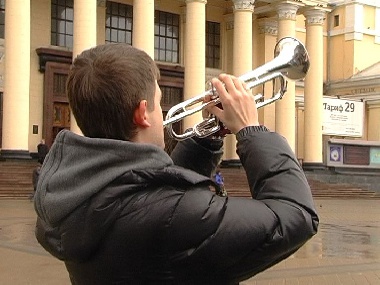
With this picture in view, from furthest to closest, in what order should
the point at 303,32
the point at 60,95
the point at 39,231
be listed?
the point at 303,32 → the point at 60,95 → the point at 39,231

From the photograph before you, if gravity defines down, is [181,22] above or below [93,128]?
above

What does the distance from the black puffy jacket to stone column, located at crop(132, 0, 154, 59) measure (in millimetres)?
29158

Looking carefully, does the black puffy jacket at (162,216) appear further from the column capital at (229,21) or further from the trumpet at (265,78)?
the column capital at (229,21)

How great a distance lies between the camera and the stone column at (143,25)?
30.8 metres

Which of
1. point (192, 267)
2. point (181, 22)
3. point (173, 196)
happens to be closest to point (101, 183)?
point (173, 196)

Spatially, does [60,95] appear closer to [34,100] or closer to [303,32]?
[34,100]

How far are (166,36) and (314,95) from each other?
8466mm

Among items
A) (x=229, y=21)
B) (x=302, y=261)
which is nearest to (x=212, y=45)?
(x=229, y=21)

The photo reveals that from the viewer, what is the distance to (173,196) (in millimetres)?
1730

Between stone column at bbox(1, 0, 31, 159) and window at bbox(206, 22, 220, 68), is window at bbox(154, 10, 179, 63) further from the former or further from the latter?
stone column at bbox(1, 0, 31, 159)

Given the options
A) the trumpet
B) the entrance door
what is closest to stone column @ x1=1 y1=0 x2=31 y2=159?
the entrance door

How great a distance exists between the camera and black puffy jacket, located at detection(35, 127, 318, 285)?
172 centimetres

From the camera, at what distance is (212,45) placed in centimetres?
3984

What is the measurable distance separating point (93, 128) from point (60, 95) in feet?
104
